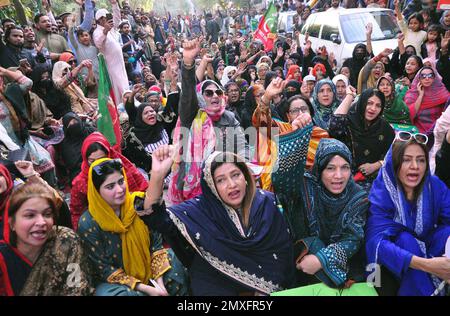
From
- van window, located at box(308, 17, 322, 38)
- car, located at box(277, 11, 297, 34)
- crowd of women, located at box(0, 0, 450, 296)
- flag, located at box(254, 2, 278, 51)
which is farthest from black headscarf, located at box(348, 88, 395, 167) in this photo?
car, located at box(277, 11, 297, 34)

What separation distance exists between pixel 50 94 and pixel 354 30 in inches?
260

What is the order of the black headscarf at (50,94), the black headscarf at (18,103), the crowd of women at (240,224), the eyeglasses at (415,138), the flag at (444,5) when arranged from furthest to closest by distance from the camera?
the flag at (444,5), the black headscarf at (50,94), the black headscarf at (18,103), the eyeglasses at (415,138), the crowd of women at (240,224)

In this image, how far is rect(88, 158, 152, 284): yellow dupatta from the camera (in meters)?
2.26

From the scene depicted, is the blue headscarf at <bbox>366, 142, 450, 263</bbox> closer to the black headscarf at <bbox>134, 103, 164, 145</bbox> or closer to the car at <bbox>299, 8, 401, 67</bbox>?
the black headscarf at <bbox>134, 103, 164, 145</bbox>

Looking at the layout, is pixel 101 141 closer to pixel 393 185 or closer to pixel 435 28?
pixel 393 185

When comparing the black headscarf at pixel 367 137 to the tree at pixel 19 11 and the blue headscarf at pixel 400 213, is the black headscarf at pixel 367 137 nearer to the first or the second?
the blue headscarf at pixel 400 213

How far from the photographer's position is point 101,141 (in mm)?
3105

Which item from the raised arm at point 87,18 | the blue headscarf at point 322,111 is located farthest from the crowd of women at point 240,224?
the raised arm at point 87,18

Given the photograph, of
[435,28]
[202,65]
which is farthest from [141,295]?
[435,28]

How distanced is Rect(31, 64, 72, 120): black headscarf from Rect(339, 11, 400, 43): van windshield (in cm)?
615

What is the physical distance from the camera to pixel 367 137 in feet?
11.2

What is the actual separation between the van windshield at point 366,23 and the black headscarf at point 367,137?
5.67 meters

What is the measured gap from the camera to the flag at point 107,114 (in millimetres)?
3895

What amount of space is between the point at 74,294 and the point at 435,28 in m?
6.77
